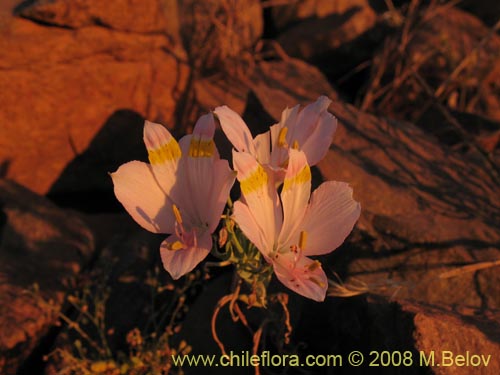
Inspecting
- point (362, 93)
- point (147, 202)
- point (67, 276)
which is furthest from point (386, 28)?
point (147, 202)

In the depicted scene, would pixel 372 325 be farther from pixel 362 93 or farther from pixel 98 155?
pixel 362 93

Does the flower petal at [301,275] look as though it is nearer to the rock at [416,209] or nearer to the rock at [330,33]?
the rock at [416,209]

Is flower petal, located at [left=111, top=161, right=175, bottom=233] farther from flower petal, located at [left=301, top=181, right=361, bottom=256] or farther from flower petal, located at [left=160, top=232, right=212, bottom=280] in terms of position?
flower petal, located at [left=301, top=181, right=361, bottom=256]

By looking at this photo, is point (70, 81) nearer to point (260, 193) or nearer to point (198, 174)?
point (198, 174)

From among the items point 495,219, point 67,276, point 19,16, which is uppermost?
point 19,16

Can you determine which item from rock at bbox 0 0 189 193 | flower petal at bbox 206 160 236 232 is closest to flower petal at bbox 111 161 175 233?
flower petal at bbox 206 160 236 232

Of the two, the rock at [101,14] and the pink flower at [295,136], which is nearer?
the pink flower at [295,136]

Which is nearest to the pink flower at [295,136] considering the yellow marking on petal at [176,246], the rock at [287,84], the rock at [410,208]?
the yellow marking on petal at [176,246]

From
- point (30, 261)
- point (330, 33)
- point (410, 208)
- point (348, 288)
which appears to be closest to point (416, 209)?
point (410, 208)
